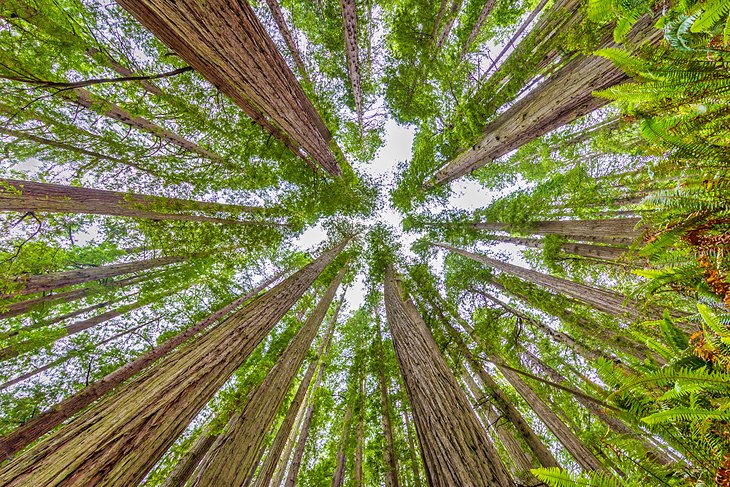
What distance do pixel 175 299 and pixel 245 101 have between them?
7627 millimetres

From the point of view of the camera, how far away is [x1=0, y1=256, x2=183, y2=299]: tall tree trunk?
5629 mm

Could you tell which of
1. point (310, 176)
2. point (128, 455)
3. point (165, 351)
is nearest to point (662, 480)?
point (128, 455)

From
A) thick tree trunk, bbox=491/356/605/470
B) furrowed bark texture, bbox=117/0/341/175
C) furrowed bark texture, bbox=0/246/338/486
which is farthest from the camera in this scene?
thick tree trunk, bbox=491/356/605/470

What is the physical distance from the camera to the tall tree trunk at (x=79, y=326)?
18.3ft

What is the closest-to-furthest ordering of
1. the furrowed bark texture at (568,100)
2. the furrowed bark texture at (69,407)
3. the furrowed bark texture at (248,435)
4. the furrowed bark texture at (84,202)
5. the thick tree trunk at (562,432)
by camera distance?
1. the furrowed bark texture at (568,100)
2. the furrowed bark texture at (248,435)
3. the furrowed bark texture at (84,202)
4. the furrowed bark texture at (69,407)
5. the thick tree trunk at (562,432)

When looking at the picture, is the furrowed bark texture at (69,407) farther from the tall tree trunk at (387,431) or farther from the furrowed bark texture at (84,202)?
the tall tree trunk at (387,431)

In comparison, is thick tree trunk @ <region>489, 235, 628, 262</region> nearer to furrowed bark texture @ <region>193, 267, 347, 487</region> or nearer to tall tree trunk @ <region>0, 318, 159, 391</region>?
furrowed bark texture @ <region>193, 267, 347, 487</region>

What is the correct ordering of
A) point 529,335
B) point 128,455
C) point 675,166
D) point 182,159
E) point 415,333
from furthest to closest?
point 529,335 → point 182,159 → point 415,333 → point 128,455 → point 675,166

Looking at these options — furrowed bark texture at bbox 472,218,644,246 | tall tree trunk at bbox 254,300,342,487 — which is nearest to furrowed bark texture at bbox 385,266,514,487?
tall tree trunk at bbox 254,300,342,487

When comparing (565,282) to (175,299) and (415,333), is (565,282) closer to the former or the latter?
(415,333)

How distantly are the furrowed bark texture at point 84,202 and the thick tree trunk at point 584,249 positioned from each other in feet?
30.7

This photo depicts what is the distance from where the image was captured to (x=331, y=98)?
26.7ft

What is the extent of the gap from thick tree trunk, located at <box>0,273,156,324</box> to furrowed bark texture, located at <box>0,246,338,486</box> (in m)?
6.01

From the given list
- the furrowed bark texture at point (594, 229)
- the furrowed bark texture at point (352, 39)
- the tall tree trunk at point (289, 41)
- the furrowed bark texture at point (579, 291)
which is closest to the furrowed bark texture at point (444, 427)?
the furrowed bark texture at point (579, 291)
